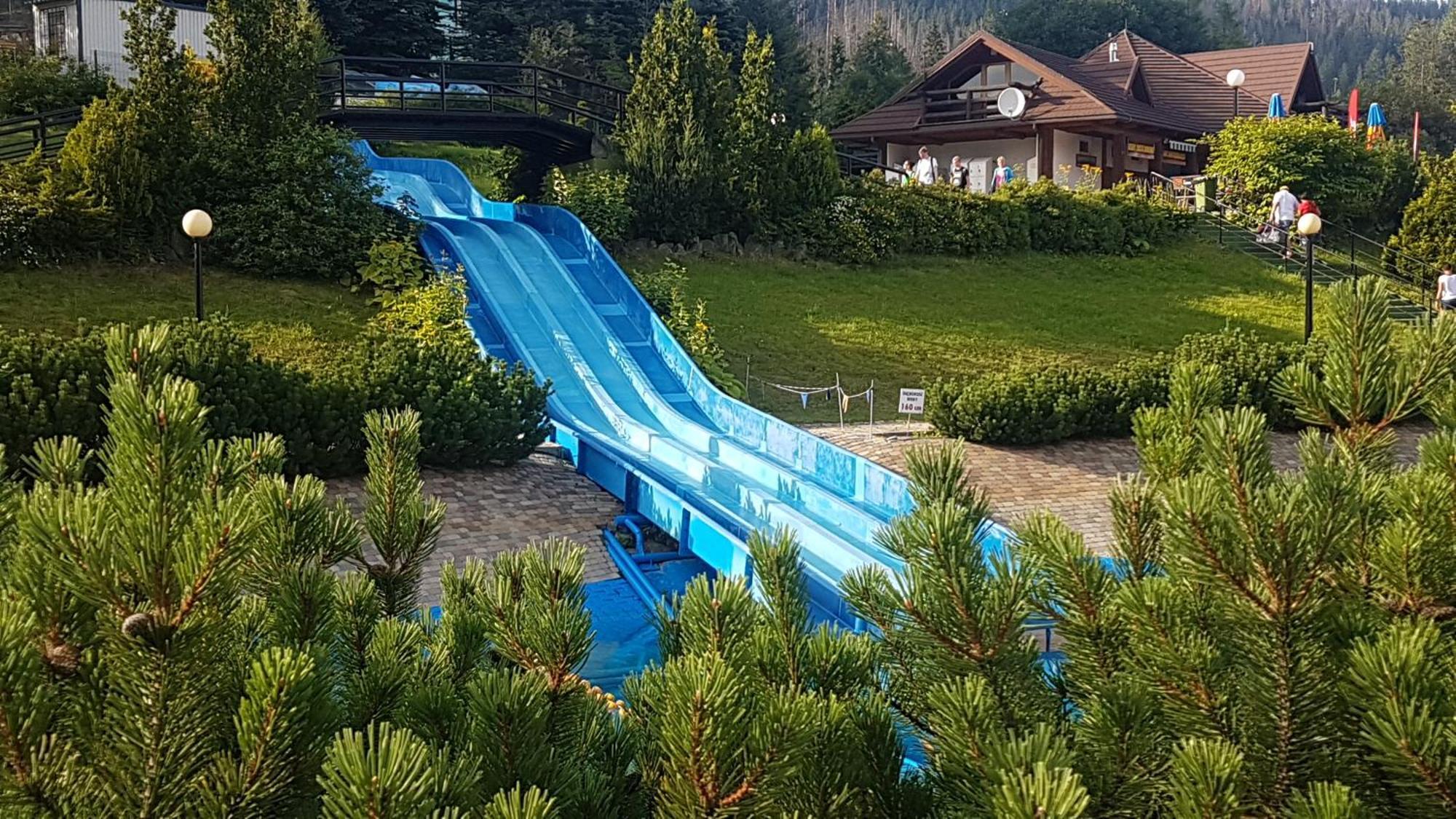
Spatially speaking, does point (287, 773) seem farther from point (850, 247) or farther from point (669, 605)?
point (850, 247)

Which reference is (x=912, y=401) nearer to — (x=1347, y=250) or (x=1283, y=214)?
(x=1283, y=214)

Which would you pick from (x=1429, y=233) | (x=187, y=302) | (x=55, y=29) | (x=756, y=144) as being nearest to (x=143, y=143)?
(x=187, y=302)

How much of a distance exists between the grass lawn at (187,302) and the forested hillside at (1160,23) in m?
55.3

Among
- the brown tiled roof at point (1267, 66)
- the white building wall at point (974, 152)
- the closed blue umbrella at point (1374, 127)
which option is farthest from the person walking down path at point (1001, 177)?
the brown tiled roof at point (1267, 66)

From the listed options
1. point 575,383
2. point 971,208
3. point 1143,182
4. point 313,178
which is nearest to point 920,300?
point 971,208

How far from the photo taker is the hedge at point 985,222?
1000 inches

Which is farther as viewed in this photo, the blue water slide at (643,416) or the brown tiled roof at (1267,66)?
the brown tiled roof at (1267,66)

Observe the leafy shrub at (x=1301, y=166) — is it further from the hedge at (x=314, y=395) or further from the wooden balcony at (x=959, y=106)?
the hedge at (x=314, y=395)

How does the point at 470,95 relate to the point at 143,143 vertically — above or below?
above

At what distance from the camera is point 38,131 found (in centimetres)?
2189

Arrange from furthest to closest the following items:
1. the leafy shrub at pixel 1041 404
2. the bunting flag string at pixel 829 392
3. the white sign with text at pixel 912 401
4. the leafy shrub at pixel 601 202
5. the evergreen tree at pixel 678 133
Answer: the evergreen tree at pixel 678 133 → the leafy shrub at pixel 601 202 → the bunting flag string at pixel 829 392 → the leafy shrub at pixel 1041 404 → the white sign with text at pixel 912 401

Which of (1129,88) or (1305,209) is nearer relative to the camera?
(1305,209)

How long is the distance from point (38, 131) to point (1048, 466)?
17595 mm

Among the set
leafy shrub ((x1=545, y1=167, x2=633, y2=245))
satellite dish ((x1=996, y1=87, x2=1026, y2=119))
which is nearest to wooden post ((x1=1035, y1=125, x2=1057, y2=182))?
satellite dish ((x1=996, y1=87, x2=1026, y2=119))
